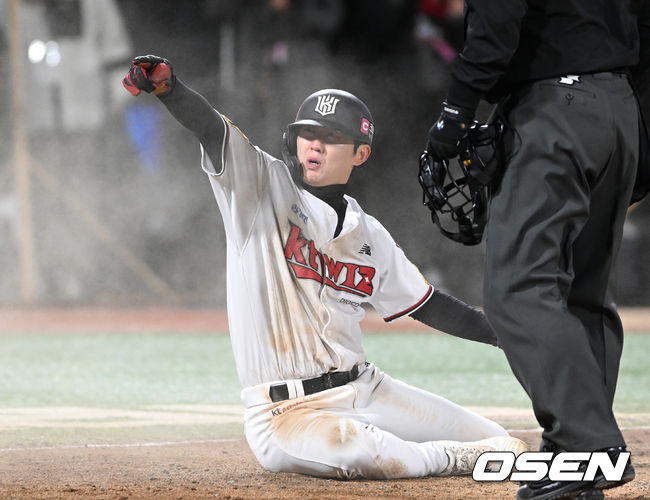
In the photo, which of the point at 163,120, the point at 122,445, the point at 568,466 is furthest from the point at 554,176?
the point at 163,120

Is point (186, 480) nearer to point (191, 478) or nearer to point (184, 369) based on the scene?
point (191, 478)

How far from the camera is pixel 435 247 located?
13.8m

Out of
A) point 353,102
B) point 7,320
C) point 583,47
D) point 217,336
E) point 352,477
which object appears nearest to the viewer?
point 583,47

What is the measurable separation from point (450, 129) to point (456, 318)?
1128mm

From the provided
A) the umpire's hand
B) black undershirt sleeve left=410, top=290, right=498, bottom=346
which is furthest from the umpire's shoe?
the umpire's hand

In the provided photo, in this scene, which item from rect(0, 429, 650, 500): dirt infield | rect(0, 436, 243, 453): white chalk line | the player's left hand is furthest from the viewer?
rect(0, 436, 243, 453): white chalk line

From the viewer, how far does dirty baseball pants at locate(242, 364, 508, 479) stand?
3395 mm

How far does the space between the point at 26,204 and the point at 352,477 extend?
11626 millimetres

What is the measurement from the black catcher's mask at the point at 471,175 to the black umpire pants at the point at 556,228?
52 millimetres

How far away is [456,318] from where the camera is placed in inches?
153

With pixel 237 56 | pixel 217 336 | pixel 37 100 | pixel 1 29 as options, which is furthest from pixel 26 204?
pixel 217 336

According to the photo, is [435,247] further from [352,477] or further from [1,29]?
[352,477]

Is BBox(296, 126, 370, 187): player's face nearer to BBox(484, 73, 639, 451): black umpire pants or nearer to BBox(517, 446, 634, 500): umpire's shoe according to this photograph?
BBox(484, 73, 639, 451): black umpire pants

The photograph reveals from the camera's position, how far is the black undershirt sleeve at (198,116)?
11.0 feet
